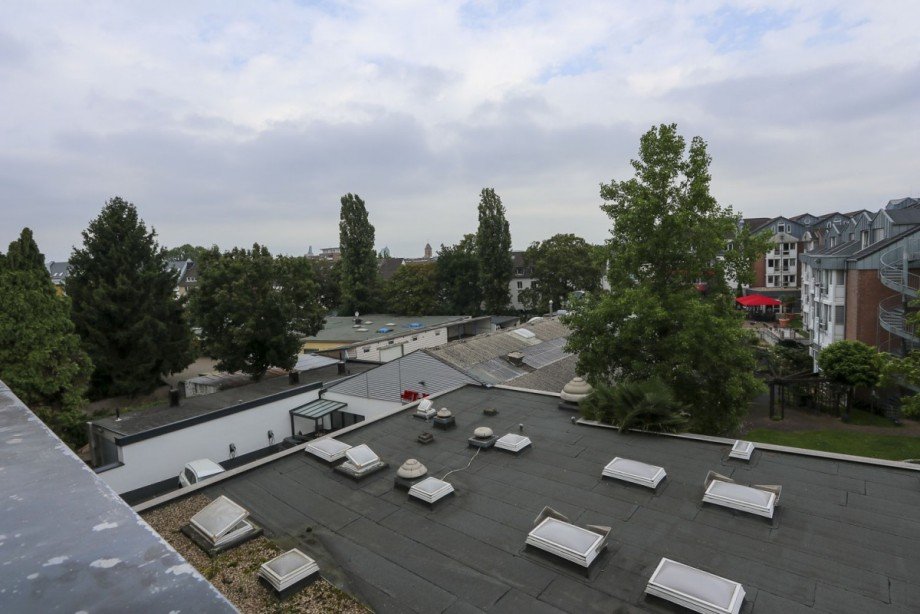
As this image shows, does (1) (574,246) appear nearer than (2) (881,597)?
No

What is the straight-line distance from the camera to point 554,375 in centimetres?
2292

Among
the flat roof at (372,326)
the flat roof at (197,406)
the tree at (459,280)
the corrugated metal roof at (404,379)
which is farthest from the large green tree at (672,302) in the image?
the tree at (459,280)

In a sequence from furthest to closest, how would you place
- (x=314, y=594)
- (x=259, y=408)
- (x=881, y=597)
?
(x=259, y=408) < (x=314, y=594) < (x=881, y=597)

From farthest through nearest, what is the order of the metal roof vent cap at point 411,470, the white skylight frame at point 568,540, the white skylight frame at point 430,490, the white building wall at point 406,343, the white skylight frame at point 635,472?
the white building wall at point 406,343, the metal roof vent cap at point 411,470, the white skylight frame at point 635,472, the white skylight frame at point 430,490, the white skylight frame at point 568,540

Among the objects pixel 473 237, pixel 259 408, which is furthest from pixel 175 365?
pixel 473 237

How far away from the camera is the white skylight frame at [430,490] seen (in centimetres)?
791

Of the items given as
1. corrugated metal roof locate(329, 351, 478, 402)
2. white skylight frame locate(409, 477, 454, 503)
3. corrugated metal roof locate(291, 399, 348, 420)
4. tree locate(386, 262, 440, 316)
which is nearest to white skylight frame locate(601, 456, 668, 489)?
white skylight frame locate(409, 477, 454, 503)

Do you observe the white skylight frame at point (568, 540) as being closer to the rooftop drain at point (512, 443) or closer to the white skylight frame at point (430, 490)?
the white skylight frame at point (430, 490)

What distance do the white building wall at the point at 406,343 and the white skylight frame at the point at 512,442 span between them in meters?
19.6

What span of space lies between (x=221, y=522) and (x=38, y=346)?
1462 cm

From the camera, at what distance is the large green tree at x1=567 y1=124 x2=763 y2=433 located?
13.2 meters

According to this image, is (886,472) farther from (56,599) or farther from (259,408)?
(259,408)

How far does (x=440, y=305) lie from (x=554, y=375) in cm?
2995

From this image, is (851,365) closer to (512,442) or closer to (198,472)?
(512,442)
